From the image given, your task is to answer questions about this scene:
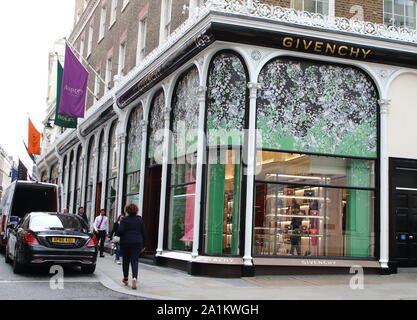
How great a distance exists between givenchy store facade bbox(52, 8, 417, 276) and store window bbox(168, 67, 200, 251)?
0.03 m

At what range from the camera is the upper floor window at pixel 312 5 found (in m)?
14.2

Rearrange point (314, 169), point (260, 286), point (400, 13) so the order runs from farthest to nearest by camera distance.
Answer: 1. point (400, 13)
2. point (314, 169)
3. point (260, 286)

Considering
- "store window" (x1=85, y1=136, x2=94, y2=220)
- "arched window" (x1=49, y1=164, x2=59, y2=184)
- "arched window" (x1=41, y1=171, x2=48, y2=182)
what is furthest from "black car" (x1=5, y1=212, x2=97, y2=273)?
"arched window" (x1=41, y1=171, x2=48, y2=182)

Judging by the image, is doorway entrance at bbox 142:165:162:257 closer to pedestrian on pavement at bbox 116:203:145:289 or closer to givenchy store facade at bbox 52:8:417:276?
givenchy store facade at bbox 52:8:417:276

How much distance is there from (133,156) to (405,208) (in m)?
9.71

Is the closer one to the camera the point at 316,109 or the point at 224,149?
the point at 224,149

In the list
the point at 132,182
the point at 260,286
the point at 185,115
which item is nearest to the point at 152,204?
the point at 132,182

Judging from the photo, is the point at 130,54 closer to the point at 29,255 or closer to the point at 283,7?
the point at 283,7

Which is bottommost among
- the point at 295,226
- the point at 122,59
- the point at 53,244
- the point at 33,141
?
the point at 53,244

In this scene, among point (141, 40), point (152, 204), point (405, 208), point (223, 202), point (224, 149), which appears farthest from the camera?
point (141, 40)

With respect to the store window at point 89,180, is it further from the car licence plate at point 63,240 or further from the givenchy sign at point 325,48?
the givenchy sign at point 325,48

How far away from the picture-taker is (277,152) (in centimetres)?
1359

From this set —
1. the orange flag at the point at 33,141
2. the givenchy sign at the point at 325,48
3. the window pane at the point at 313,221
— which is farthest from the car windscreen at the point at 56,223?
the orange flag at the point at 33,141

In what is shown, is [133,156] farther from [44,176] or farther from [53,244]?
[44,176]
